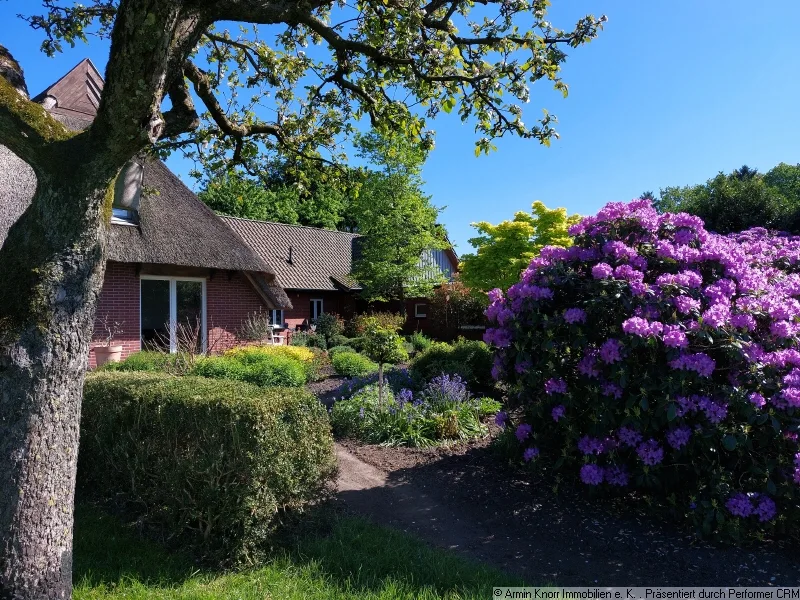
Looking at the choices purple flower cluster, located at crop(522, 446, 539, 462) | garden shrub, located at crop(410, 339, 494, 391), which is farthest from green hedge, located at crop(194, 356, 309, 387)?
purple flower cluster, located at crop(522, 446, 539, 462)

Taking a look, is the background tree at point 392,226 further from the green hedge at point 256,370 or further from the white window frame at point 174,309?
the green hedge at point 256,370

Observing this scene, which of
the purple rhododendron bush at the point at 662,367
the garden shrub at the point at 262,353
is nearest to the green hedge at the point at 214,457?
the purple rhododendron bush at the point at 662,367

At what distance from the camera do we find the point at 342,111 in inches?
270

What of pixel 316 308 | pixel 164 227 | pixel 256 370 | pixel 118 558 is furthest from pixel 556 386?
pixel 316 308

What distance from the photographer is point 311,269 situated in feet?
77.3

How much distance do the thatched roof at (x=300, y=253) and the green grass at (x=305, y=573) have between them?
56.6 ft

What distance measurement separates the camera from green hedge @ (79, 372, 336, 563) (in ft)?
12.4

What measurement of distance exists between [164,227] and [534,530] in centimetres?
1115

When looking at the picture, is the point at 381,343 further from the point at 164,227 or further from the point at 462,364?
the point at 164,227

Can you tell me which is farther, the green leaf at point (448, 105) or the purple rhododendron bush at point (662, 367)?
the green leaf at point (448, 105)

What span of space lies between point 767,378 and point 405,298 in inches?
843

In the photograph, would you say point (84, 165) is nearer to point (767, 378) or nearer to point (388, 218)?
point (767, 378)

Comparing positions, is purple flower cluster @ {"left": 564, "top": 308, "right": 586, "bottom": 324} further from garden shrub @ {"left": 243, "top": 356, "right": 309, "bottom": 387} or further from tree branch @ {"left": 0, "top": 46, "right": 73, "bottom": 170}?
garden shrub @ {"left": 243, "top": 356, "right": 309, "bottom": 387}

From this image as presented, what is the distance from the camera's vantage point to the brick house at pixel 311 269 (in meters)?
21.9
